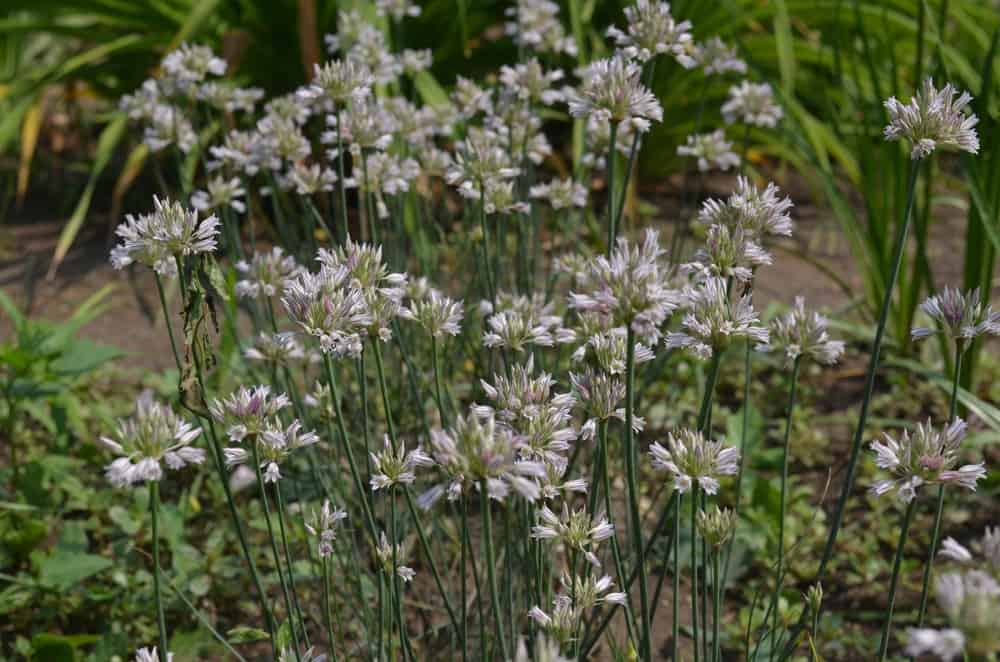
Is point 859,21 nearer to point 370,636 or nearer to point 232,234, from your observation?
point 232,234

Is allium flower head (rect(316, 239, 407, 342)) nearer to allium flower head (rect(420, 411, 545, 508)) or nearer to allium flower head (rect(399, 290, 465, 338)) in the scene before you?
allium flower head (rect(399, 290, 465, 338))

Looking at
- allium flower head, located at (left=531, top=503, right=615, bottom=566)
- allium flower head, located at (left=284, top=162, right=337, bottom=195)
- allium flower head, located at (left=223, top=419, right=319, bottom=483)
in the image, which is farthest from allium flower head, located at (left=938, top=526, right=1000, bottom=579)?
Result: allium flower head, located at (left=284, top=162, right=337, bottom=195)

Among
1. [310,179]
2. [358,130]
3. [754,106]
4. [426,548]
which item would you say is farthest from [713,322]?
[754,106]

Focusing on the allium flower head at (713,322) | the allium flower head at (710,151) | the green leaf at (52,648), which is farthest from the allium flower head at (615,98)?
the green leaf at (52,648)

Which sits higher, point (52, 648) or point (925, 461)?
point (925, 461)

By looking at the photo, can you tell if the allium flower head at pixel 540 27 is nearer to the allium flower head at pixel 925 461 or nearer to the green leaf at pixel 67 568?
the green leaf at pixel 67 568

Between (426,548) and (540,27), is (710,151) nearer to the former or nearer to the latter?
(540,27)
